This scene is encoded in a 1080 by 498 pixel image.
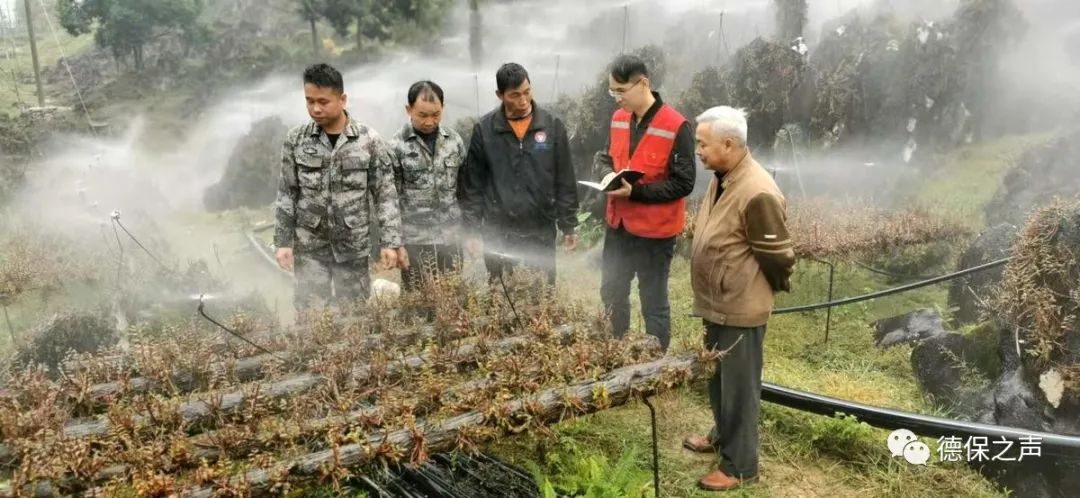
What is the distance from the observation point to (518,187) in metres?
5.89

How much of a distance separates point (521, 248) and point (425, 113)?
148 cm

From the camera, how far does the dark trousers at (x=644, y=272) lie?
5.46 metres

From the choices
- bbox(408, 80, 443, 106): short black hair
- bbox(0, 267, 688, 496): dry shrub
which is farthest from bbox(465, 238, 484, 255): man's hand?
bbox(408, 80, 443, 106): short black hair

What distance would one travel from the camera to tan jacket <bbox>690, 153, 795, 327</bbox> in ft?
12.0

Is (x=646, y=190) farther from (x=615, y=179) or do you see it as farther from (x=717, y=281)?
(x=717, y=281)

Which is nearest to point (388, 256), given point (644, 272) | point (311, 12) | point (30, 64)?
point (644, 272)

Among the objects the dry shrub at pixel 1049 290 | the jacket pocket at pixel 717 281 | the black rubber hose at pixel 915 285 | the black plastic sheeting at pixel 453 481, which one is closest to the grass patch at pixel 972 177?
the black rubber hose at pixel 915 285

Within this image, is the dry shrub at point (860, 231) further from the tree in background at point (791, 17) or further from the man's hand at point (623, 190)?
the tree in background at point (791, 17)

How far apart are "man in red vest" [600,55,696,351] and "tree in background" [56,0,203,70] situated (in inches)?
785

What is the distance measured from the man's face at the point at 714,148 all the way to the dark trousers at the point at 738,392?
3.27ft

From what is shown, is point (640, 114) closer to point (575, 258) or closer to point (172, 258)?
point (575, 258)

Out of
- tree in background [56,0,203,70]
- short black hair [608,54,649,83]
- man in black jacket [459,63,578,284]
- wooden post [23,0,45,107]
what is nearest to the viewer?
short black hair [608,54,649,83]

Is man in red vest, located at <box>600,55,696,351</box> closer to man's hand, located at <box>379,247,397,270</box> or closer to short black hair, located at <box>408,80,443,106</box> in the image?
short black hair, located at <box>408,80,443,106</box>

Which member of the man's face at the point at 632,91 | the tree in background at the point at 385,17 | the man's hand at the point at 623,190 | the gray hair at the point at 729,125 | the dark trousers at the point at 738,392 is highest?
the tree in background at the point at 385,17
